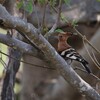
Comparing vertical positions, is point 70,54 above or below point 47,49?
above

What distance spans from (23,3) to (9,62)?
69 cm

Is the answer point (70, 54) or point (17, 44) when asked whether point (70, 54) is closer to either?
point (70, 54)

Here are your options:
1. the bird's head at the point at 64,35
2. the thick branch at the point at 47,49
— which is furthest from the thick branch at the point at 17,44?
the bird's head at the point at 64,35

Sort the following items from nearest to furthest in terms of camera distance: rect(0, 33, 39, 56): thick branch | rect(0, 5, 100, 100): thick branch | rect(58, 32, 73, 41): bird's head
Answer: rect(0, 5, 100, 100): thick branch, rect(0, 33, 39, 56): thick branch, rect(58, 32, 73, 41): bird's head

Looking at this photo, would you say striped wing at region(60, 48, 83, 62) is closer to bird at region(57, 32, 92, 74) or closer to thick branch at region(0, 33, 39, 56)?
bird at region(57, 32, 92, 74)

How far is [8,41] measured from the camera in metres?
2.03

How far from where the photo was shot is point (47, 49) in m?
1.96

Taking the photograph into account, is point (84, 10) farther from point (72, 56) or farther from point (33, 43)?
point (33, 43)

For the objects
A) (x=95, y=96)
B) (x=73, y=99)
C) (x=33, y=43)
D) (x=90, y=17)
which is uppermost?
(x=90, y=17)

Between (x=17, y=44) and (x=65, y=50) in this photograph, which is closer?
(x=17, y=44)

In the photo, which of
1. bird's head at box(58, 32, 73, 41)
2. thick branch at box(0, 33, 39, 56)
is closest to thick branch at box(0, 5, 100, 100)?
thick branch at box(0, 33, 39, 56)

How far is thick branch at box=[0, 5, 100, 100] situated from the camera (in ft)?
5.86

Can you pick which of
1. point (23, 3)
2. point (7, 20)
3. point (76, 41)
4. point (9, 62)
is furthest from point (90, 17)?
point (7, 20)

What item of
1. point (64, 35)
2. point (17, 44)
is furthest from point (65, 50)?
point (17, 44)
